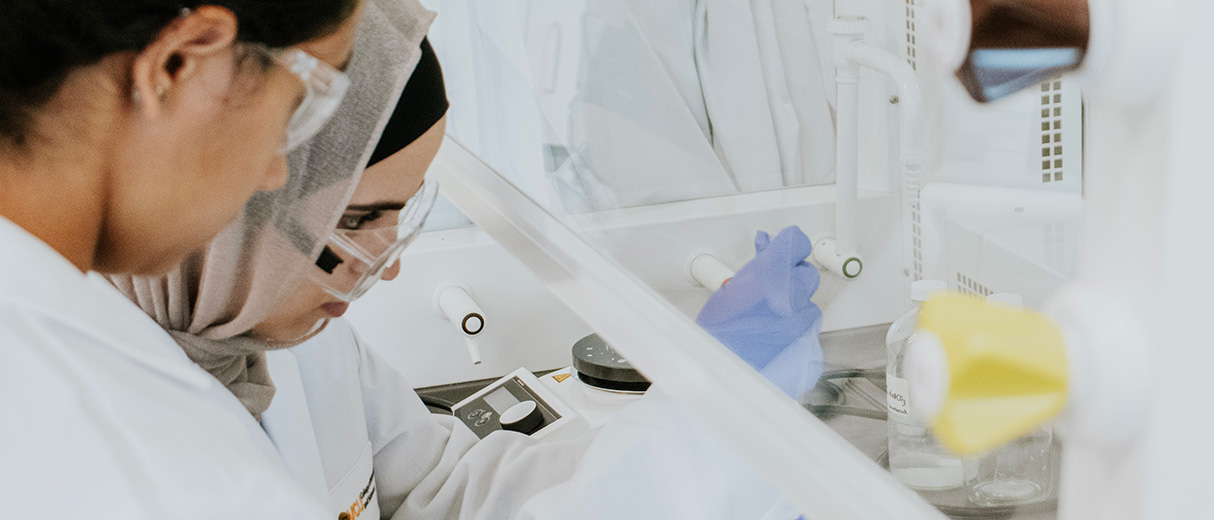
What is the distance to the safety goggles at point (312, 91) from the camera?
2.14 ft

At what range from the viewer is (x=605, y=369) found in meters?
1.42

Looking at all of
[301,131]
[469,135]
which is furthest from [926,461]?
[469,135]

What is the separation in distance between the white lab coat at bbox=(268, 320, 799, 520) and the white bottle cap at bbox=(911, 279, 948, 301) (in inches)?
8.7

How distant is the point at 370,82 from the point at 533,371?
41.0 inches

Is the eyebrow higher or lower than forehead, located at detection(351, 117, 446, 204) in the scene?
lower

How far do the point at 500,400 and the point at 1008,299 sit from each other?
1141 millimetres

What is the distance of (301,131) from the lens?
68cm

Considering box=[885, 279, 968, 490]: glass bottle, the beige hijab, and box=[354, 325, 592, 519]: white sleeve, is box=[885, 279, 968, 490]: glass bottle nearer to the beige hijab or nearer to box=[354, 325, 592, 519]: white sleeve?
the beige hijab

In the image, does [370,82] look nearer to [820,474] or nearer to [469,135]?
[820,474]

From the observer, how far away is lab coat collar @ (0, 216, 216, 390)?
587mm

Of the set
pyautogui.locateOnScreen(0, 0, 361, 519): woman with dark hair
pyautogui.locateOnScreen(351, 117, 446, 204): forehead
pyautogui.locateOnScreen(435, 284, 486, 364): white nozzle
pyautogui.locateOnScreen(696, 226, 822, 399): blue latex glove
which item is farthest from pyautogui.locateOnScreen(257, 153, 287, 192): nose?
pyautogui.locateOnScreen(435, 284, 486, 364): white nozzle

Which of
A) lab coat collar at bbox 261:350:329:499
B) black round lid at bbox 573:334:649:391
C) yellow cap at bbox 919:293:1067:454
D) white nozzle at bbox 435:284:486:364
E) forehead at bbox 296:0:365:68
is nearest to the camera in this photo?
yellow cap at bbox 919:293:1067:454

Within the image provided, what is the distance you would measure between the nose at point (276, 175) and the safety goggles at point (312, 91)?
0.03 metres

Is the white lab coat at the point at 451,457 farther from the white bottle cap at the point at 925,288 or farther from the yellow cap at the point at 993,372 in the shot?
the yellow cap at the point at 993,372
